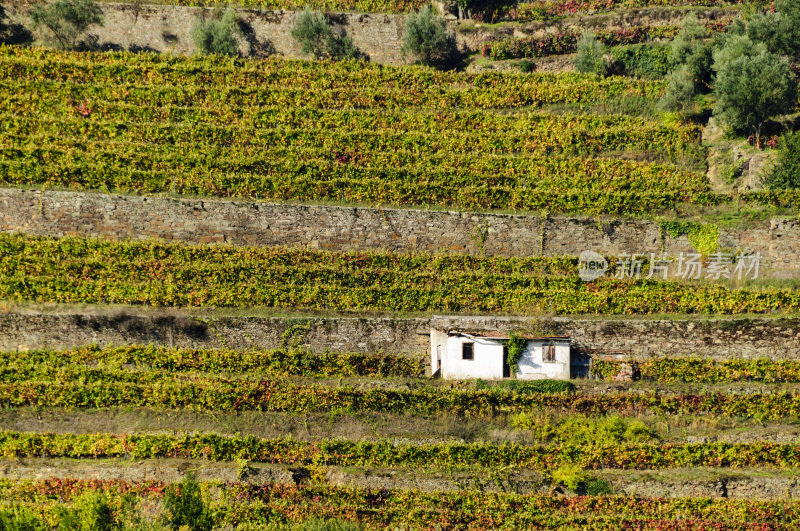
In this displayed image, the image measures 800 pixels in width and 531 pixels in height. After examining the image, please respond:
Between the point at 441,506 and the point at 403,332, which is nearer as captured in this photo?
the point at 441,506

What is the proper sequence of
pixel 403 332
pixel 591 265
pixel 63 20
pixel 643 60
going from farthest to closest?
1. pixel 643 60
2. pixel 63 20
3. pixel 591 265
4. pixel 403 332

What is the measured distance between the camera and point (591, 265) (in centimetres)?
3697

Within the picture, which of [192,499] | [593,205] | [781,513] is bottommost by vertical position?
[781,513]

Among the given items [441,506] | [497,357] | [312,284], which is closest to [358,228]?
[312,284]

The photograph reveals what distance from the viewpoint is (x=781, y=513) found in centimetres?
2925

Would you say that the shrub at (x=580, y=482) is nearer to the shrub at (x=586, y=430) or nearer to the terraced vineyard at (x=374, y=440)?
the terraced vineyard at (x=374, y=440)

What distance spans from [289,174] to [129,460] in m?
13.1

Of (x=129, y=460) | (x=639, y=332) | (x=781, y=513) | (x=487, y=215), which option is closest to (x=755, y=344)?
(x=639, y=332)

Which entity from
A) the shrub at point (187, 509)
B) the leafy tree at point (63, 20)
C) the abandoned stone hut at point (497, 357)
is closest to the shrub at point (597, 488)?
the abandoned stone hut at point (497, 357)

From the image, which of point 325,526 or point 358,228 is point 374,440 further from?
point 358,228

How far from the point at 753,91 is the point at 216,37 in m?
24.3

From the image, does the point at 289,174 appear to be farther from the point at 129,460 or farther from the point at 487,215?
the point at 129,460

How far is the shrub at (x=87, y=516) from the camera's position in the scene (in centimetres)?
2488

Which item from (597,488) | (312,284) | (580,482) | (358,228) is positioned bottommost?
(597,488)
